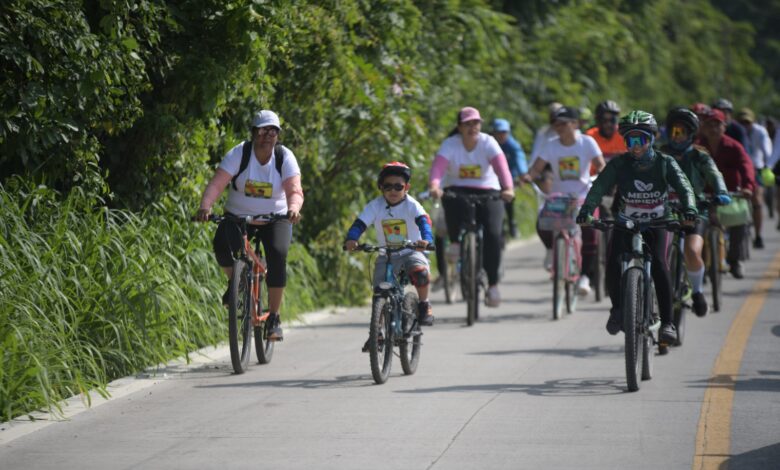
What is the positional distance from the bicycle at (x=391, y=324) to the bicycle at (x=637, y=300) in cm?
135

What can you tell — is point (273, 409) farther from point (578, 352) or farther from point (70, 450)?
point (578, 352)

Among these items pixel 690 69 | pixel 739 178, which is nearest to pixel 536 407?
pixel 739 178

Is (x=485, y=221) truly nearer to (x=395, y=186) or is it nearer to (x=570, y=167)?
(x=570, y=167)

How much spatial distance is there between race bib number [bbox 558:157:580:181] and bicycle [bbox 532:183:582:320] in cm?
22

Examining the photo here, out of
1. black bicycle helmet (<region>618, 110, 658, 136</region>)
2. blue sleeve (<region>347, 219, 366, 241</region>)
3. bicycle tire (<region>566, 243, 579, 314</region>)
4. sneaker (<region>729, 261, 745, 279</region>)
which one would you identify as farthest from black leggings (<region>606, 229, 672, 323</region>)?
sneaker (<region>729, 261, 745, 279</region>)

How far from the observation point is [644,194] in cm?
1041

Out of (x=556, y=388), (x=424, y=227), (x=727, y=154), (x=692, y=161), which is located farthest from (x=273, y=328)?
(x=727, y=154)

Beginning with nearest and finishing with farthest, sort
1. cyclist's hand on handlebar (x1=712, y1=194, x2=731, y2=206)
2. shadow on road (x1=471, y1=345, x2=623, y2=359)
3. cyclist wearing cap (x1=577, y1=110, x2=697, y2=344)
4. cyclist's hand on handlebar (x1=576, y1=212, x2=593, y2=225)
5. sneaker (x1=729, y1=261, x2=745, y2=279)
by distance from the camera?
cyclist's hand on handlebar (x1=576, y1=212, x2=593, y2=225) < cyclist wearing cap (x1=577, y1=110, x2=697, y2=344) < cyclist's hand on handlebar (x1=712, y1=194, x2=731, y2=206) < shadow on road (x1=471, y1=345, x2=623, y2=359) < sneaker (x1=729, y1=261, x2=745, y2=279)

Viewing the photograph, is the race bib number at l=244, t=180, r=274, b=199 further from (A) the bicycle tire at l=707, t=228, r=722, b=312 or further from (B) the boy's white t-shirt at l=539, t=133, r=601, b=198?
(A) the bicycle tire at l=707, t=228, r=722, b=312

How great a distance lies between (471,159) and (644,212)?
13.7ft

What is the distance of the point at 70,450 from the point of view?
7590 mm

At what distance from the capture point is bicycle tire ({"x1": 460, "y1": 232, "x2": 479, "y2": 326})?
46.1 feet

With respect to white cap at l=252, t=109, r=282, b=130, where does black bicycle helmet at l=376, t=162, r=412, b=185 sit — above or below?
below

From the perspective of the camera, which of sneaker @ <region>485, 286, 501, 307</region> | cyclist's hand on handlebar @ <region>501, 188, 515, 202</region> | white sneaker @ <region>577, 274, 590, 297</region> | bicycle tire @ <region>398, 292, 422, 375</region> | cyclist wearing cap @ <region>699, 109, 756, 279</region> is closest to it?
bicycle tire @ <region>398, 292, 422, 375</region>
